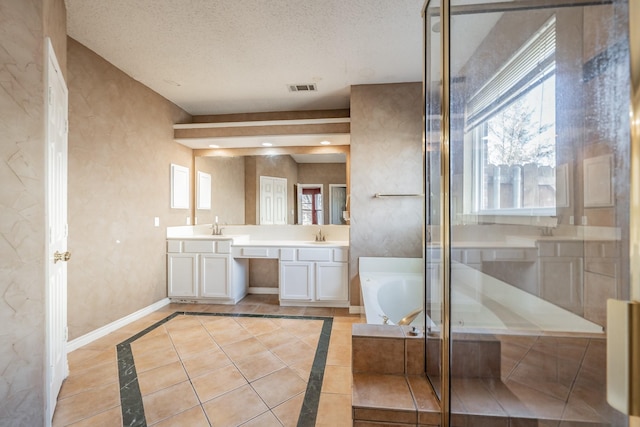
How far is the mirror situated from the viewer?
3895 millimetres

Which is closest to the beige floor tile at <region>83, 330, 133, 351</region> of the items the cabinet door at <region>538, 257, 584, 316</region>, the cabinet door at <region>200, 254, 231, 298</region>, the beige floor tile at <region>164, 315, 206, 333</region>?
the beige floor tile at <region>164, 315, 206, 333</region>

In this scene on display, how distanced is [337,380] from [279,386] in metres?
0.39

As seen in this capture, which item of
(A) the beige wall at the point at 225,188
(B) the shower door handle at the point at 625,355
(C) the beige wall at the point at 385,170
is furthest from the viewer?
(A) the beige wall at the point at 225,188

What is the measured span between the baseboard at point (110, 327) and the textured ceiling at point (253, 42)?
2.52m

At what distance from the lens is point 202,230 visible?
4.09 m

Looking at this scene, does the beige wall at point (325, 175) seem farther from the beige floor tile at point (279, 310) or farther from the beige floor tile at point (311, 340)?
the beige floor tile at point (311, 340)

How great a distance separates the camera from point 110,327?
2699 mm

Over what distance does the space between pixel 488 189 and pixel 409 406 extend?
81 cm

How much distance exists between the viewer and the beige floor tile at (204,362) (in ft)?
6.70

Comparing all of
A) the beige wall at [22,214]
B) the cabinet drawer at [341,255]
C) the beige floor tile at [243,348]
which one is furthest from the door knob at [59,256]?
the cabinet drawer at [341,255]

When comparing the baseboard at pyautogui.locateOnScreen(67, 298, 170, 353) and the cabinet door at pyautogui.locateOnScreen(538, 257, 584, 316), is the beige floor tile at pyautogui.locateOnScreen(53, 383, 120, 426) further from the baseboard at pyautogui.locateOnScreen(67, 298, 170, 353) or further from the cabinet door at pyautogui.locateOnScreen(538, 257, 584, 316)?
the cabinet door at pyautogui.locateOnScreen(538, 257, 584, 316)

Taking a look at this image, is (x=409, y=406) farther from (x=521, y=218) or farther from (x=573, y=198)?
(x=573, y=198)

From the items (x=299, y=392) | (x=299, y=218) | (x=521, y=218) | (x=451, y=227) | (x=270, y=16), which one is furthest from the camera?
(x=299, y=218)

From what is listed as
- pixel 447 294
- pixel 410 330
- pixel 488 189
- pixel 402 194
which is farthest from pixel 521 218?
pixel 402 194
